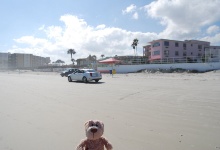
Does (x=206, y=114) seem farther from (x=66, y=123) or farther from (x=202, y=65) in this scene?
(x=202, y=65)

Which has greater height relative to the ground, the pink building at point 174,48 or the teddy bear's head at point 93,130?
the pink building at point 174,48

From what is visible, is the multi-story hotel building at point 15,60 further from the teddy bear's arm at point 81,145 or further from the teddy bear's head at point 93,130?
the teddy bear's head at point 93,130

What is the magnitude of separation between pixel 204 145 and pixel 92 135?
254cm

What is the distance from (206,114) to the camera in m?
6.05

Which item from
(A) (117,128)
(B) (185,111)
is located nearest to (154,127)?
(A) (117,128)

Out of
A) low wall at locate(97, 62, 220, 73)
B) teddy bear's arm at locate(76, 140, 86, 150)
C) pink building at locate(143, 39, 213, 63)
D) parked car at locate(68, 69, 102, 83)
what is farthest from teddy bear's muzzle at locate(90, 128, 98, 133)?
pink building at locate(143, 39, 213, 63)

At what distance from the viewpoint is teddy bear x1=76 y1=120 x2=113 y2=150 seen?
100 inches

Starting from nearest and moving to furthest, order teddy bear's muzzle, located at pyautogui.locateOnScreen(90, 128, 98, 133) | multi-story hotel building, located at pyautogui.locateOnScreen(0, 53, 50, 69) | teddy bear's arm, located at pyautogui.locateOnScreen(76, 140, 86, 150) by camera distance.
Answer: teddy bear's muzzle, located at pyautogui.locateOnScreen(90, 128, 98, 133) → teddy bear's arm, located at pyautogui.locateOnScreen(76, 140, 86, 150) → multi-story hotel building, located at pyautogui.locateOnScreen(0, 53, 50, 69)

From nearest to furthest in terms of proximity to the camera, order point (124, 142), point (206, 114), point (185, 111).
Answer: point (124, 142), point (206, 114), point (185, 111)

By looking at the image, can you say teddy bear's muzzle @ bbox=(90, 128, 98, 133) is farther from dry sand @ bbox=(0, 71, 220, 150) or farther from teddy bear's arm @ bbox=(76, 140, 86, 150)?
dry sand @ bbox=(0, 71, 220, 150)

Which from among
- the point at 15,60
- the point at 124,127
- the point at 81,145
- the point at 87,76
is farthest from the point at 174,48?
the point at 15,60

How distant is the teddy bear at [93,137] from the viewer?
2.55 m

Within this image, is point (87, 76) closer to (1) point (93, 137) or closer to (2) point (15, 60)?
(1) point (93, 137)

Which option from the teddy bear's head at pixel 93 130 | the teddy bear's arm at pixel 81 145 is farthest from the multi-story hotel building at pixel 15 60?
the teddy bear's head at pixel 93 130
